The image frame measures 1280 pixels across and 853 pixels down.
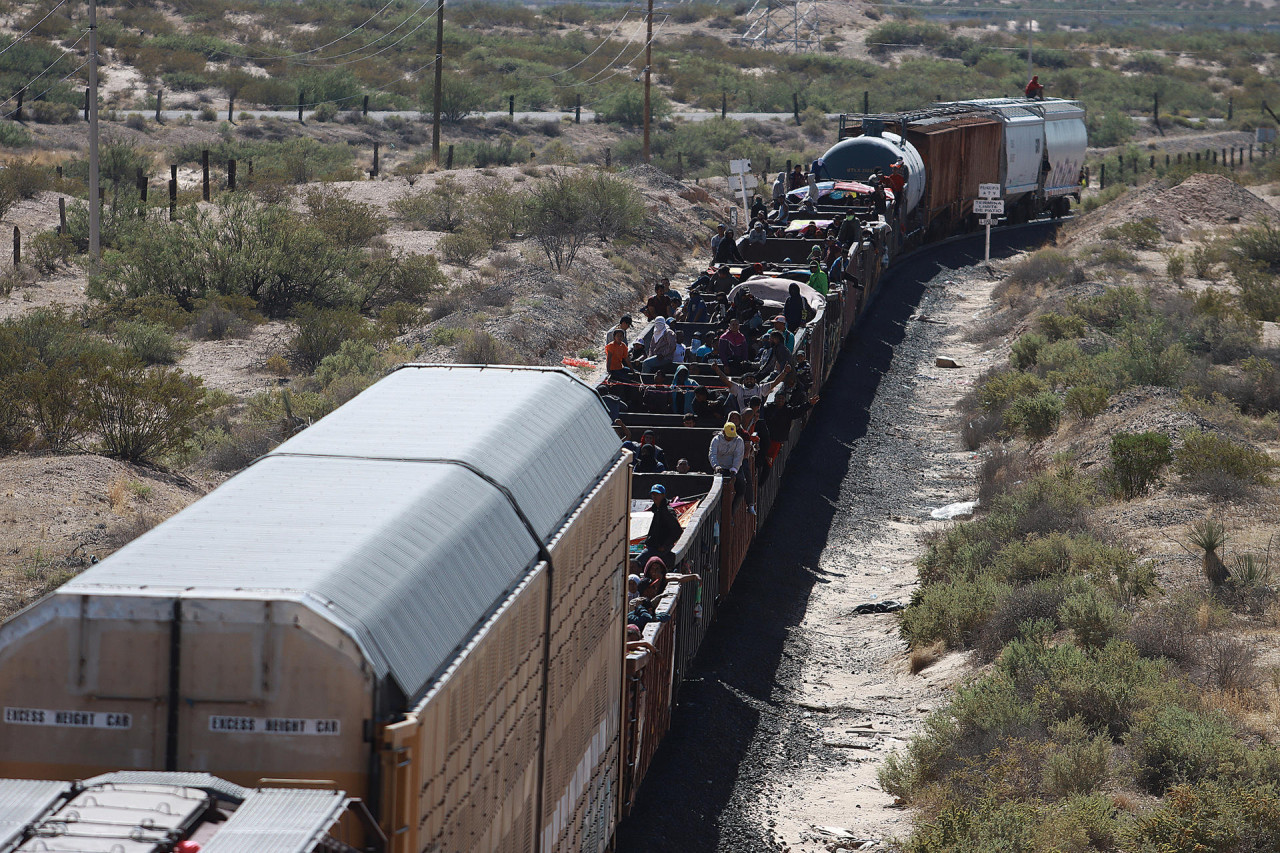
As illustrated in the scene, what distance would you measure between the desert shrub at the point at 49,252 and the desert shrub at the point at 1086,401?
22379mm

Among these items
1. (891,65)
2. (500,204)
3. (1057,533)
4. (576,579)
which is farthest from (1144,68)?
(576,579)

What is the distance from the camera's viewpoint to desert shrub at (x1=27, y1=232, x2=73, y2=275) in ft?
96.5

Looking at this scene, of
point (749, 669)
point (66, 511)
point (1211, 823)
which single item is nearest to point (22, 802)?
point (1211, 823)

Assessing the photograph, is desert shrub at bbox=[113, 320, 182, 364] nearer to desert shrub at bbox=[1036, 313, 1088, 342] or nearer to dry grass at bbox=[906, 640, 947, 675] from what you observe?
dry grass at bbox=[906, 640, 947, 675]

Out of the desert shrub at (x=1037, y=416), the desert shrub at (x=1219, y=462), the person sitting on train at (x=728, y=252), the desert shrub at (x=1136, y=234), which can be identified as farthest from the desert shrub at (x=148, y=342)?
the desert shrub at (x=1136, y=234)

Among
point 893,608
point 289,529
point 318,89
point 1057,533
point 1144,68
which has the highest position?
point 1144,68

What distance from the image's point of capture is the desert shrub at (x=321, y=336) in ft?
78.2

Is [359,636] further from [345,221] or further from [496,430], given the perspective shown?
[345,221]

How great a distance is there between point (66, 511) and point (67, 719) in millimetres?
10300

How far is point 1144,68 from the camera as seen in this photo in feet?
378

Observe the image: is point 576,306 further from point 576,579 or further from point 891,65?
point 891,65

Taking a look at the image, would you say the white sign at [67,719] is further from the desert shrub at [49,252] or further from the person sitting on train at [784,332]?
the desert shrub at [49,252]

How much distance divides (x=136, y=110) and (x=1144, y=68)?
290 ft

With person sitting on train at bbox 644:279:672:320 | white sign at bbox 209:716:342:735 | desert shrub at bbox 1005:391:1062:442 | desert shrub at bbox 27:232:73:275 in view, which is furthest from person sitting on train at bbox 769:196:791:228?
white sign at bbox 209:716:342:735
